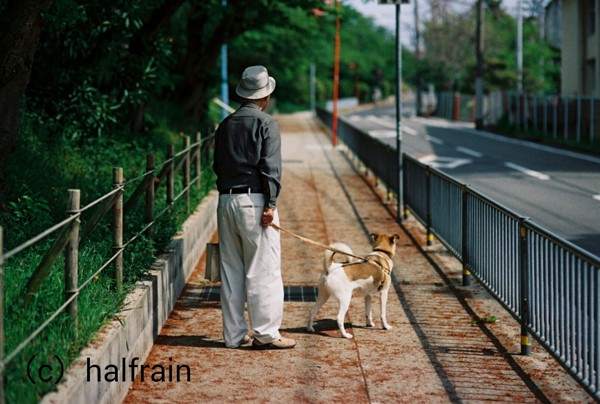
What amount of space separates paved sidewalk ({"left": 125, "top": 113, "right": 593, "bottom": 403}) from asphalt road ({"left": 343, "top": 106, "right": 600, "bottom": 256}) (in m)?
3.89

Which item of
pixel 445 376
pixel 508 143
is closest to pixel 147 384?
pixel 445 376

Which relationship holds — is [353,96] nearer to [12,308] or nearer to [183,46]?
[183,46]

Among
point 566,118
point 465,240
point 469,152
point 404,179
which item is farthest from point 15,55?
point 566,118

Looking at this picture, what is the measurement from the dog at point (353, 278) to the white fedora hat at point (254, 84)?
1.32 metres

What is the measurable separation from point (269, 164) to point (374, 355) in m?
1.63

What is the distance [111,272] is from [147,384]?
131 cm

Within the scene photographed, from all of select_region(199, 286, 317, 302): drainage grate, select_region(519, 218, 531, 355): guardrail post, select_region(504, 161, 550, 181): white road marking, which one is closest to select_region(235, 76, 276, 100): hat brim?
select_region(519, 218, 531, 355): guardrail post

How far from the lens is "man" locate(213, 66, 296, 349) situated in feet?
23.5

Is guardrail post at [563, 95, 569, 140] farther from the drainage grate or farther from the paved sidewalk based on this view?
the drainage grate

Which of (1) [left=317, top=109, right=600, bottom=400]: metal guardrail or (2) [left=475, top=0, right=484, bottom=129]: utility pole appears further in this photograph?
(2) [left=475, top=0, right=484, bottom=129]: utility pole

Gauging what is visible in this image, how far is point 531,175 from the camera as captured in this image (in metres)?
22.6

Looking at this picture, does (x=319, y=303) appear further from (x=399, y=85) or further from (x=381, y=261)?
(x=399, y=85)

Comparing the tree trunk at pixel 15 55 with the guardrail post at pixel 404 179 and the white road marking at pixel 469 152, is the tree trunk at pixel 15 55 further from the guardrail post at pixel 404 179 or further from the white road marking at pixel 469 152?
the white road marking at pixel 469 152

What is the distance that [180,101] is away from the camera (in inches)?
1051
